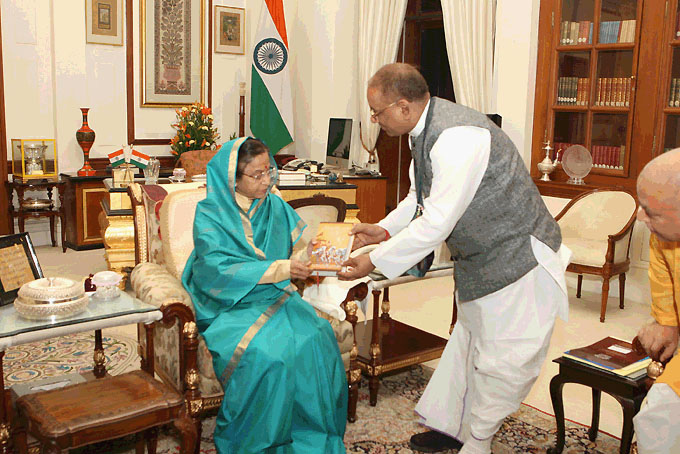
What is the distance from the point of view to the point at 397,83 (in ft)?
8.97

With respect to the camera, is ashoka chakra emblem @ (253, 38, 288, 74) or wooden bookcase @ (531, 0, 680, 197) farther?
ashoka chakra emblem @ (253, 38, 288, 74)

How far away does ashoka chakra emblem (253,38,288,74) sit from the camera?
826cm

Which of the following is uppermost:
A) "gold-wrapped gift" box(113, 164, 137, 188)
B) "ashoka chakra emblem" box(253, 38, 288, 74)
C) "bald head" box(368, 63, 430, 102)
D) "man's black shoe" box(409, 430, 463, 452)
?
"ashoka chakra emblem" box(253, 38, 288, 74)

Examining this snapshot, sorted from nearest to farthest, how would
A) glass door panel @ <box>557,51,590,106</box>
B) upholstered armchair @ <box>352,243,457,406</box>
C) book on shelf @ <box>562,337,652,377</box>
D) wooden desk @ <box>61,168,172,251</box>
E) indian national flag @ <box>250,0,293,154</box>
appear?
book on shelf @ <box>562,337,652,377</box>
upholstered armchair @ <box>352,243,457,406</box>
glass door panel @ <box>557,51,590,106</box>
wooden desk @ <box>61,168,172,251</box>
indian national flag @ <box>250,0,293,154</box>

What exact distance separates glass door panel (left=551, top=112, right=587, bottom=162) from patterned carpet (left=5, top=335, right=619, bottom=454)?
3139 millimetres

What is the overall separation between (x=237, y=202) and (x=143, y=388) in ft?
3.18

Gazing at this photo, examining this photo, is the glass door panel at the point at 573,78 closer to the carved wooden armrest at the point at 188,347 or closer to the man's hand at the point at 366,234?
the man's hand at the point at 366,234


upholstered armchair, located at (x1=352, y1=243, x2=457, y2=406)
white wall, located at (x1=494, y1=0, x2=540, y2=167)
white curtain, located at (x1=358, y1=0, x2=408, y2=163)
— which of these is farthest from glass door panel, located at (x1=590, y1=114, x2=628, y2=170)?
upholstered armchair, located at (x1=352, y1=243, x2=457, y2=406)

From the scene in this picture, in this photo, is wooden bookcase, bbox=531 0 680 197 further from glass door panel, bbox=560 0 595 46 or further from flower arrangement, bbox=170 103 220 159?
flower arrangement, bbox=170 103 220 159

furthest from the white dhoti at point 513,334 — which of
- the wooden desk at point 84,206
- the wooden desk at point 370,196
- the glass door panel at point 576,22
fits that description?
the wooden desk at point 84,206

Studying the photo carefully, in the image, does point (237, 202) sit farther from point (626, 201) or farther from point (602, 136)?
point (602, 136)

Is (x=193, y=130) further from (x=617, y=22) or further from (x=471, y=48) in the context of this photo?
(x=617, y=22)

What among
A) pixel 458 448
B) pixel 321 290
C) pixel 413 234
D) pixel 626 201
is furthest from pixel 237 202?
pixel 626 201

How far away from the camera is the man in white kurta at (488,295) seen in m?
2.67
